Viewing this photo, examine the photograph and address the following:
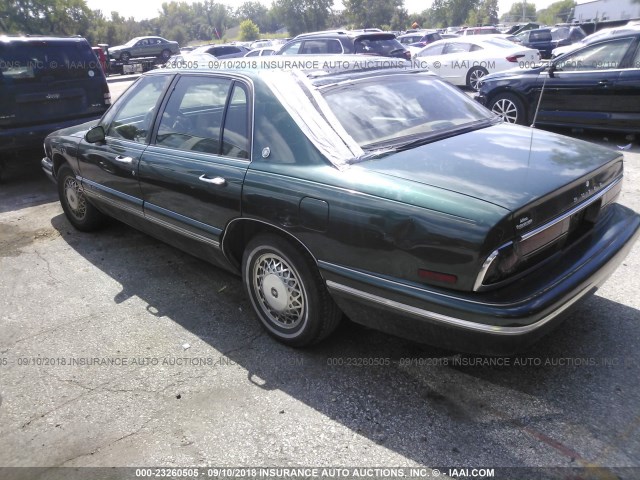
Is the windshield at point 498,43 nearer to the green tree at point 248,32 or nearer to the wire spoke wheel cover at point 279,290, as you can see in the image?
the wire spoke wheel cover at point 279,290

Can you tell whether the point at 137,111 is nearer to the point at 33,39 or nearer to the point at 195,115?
the point at 195,115

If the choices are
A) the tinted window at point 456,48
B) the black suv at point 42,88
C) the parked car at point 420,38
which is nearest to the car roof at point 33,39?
the black suv at point 42,88

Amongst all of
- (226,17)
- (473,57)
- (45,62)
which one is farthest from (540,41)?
(226,17)

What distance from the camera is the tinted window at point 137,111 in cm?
406

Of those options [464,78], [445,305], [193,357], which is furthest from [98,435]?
A: [464,78]

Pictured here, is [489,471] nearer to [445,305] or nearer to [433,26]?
[445,305]

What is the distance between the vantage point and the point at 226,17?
110 m

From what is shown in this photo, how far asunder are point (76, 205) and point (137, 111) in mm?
1601

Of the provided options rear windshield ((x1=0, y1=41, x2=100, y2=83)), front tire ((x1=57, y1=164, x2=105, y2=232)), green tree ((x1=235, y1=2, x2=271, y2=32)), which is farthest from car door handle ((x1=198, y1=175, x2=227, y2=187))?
green tree ((x1=235, y1=2, x2=271, y2=32))

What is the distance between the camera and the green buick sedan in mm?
2348

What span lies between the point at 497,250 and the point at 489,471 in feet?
3.15

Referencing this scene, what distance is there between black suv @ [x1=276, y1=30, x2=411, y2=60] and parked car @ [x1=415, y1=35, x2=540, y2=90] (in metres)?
1.43

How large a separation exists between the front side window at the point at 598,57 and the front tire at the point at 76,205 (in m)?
6.78

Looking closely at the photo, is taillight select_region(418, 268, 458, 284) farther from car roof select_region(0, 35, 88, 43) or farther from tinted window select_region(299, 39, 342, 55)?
tinted window select_region(299, 39, 342, 55)
